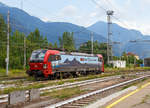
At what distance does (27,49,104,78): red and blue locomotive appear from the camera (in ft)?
66.9

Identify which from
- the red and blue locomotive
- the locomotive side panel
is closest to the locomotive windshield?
the red and blue locomotive

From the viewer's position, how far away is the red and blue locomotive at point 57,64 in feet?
Answer: 66.9

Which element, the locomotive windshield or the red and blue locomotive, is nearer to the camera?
the red and blue locomotive

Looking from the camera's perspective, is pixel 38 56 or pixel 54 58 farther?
pixel 54 58

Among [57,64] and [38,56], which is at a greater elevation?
[38,56]

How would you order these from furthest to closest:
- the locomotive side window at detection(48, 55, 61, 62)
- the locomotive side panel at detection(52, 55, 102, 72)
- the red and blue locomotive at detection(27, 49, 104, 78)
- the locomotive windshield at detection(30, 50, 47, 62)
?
the locomotive side panel at detection(52, 55, 102, 72) → the locomotive side window at detection(48, 55, 61, 62) → the locomotive windshield at detection(30, 50, 47, 62) → the red and blue locomotive at detection(27, 49, 104, 78)

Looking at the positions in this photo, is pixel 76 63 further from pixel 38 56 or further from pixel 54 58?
pixel 38 56

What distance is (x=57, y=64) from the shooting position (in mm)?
21906

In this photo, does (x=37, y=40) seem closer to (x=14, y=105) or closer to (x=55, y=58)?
(x=55, y=58)

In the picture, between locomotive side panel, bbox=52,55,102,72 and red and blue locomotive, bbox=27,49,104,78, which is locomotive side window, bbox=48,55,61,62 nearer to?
red and blue locomotive, bbox=27,49,104,78

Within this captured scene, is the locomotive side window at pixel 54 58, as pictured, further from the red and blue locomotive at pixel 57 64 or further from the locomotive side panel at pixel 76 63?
the locomotive side panel at pixel 76 63

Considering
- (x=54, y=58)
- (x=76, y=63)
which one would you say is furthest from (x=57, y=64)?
(x=76, y=63)

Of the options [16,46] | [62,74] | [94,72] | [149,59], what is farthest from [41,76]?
[149,59]

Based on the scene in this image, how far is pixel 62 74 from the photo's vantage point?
23.4 metres
